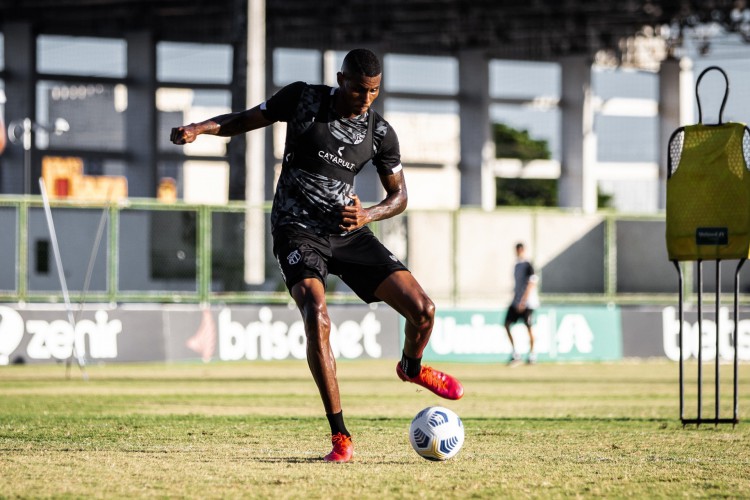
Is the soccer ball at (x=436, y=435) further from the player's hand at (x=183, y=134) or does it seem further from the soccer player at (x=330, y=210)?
the player's hand at (x=183, y=134)

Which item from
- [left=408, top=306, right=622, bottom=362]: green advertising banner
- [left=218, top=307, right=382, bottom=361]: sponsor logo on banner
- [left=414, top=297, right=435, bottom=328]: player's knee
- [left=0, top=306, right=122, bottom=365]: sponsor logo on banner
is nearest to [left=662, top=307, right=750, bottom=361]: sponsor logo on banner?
[left=408, top=306, right=622, bottom=362]: green advertising banner

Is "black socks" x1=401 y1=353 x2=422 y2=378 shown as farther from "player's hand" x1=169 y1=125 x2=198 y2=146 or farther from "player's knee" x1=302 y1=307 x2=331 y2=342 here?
"player's hand" x1=169 y1=125 x2=198 y2=146

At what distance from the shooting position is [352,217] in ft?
26.7

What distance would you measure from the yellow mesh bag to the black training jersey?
329 cm

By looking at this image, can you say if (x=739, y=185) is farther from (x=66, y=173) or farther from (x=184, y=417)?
(x=66, y=173)

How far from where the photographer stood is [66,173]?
185 ft

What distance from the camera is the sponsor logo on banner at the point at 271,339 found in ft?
76.4

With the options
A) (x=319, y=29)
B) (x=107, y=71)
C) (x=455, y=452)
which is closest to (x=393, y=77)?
(x=319, y=29)

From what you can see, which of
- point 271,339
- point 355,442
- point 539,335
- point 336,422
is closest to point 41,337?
point 271,339

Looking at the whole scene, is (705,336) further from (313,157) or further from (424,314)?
(313,157)

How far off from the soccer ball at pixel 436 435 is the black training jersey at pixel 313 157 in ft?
4.68

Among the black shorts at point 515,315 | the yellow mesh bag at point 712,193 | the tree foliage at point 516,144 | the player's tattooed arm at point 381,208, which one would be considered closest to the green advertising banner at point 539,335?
the black shorts at point 515,315

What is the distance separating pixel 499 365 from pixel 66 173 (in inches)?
1446

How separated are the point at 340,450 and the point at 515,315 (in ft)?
51.8
